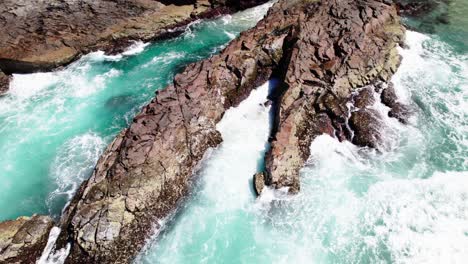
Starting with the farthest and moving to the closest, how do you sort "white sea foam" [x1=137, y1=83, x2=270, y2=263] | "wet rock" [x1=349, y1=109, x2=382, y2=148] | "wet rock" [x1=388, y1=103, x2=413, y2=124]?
"wet rock" [x1=388, y1=103, x2=413, y2=124] < "wet rock" [x1=349, y1=109, x2=382, y2=148] < "white sea foam" [x1=137, y1=83, x2=270, y2=263]

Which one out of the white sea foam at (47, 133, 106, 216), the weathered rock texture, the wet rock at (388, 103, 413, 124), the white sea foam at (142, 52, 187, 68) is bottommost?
the wet rock at (388, 103, 413, 124)

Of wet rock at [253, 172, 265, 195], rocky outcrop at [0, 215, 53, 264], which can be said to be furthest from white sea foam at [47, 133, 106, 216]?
wet rock at [253, 172, 265, 195]

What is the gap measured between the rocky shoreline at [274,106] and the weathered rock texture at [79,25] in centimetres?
1168

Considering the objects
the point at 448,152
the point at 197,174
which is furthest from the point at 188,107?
the point at 448,152

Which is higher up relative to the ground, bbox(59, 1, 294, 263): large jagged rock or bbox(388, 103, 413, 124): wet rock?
bbox(59, 1, 294, 263): large jagged rock

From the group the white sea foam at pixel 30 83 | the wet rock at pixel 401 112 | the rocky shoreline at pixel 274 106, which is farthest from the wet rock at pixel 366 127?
the white sea foam at pixel 30 83

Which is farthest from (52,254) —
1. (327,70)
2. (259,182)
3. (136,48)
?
(136,48)

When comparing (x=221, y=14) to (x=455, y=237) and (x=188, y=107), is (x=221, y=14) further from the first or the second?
(x=455, y=237)

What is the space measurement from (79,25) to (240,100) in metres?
19.9

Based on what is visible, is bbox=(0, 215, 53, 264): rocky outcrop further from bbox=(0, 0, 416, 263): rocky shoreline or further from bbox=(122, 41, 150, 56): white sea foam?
bbox=(122, 41, 150, 56): white sea foam

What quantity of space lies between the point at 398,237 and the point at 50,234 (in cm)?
1972

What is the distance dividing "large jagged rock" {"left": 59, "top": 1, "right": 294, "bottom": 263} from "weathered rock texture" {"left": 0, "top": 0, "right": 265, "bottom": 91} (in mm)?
12747

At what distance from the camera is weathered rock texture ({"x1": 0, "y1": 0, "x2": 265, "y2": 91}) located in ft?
118

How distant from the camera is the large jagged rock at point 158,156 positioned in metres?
21.3
